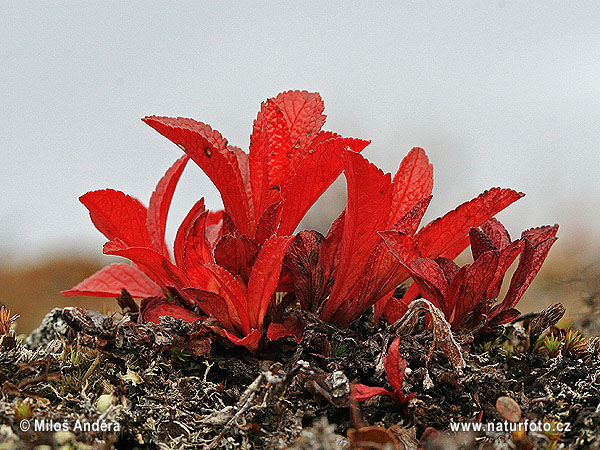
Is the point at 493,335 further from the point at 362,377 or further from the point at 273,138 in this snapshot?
the point at 273,138

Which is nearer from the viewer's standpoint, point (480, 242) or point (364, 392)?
point (364, 392)

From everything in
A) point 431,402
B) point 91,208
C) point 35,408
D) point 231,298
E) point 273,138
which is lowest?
point 431,402

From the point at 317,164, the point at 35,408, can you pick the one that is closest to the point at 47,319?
the point at 35,408

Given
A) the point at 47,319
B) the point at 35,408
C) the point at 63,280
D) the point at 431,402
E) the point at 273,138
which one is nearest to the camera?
the point at 35,408

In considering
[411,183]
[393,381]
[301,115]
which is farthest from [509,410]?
[301,115]

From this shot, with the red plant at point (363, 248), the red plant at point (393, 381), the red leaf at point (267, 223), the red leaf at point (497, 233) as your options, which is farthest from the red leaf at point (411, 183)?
the red plant at point (393, 381)

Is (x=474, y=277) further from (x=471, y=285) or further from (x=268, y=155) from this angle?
(x=268, y=155)
